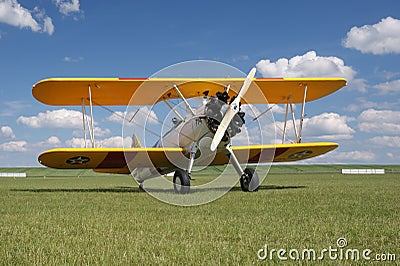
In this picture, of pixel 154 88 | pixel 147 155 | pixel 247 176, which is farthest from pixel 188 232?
pixel 154 88

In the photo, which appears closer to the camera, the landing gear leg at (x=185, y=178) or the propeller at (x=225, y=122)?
the propeller at (x=225, y=122)

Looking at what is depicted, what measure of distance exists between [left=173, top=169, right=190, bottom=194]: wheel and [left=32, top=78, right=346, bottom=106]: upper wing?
2.54 meters

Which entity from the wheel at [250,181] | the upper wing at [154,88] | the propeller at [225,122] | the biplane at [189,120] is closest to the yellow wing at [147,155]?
A: the biplane at [189,120]

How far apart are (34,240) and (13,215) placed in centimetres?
314

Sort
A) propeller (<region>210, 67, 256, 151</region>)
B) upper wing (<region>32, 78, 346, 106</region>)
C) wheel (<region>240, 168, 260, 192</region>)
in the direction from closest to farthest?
1. propeller (<region>210, 67, 256, 151</region>)
2. wheel (<region>240, 168, 260, 192</region>)
3. upper wing (<region>32, 78, 346, 106</region>)

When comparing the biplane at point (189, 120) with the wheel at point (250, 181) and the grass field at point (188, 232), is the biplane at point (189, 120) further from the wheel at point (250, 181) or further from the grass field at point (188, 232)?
the grass field at point (188, 232)

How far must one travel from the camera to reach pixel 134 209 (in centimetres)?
868

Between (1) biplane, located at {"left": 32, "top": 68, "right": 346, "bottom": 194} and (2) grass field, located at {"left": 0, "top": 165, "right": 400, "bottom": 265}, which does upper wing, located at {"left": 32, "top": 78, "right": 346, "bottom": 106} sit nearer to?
(1) biplane, located at {"left": 32, "top": 68, "right": 346, "bottom": 194}

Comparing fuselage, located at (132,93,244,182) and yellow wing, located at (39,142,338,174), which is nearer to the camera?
fuselage, located at (132,93,244,182)

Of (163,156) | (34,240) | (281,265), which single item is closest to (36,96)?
(163,156)

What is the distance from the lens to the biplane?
12070 millimetres

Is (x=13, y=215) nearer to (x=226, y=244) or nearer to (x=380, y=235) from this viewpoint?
(x=226, y=244)

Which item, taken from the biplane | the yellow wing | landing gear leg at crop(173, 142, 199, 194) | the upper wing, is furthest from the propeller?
the yellow wing

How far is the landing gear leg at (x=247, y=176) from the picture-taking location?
12.9 m
